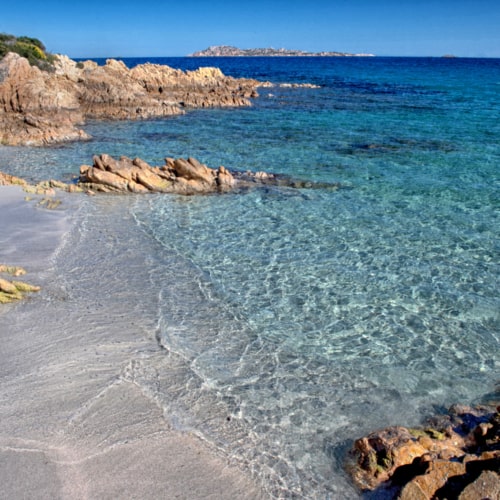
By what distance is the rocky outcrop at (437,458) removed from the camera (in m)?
4.43

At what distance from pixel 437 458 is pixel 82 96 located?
40.2 meters

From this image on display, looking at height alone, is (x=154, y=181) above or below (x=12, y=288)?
above

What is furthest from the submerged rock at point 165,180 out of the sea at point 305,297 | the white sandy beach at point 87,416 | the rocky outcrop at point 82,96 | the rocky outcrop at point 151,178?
the rocky outcrop at point 82,96

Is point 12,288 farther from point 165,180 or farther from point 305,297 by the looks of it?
point 165,180

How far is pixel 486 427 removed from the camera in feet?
18.4

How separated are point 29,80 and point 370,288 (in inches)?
1111

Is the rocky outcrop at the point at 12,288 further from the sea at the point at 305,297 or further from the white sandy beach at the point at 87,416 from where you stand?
the sea at the point at 305,297

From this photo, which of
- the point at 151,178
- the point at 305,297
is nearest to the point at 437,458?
the point at 305,297

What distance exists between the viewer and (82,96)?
39281mm

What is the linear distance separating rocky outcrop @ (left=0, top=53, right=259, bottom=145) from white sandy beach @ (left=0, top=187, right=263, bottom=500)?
19.7 metres

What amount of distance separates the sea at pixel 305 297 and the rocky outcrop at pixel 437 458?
0.96 feet

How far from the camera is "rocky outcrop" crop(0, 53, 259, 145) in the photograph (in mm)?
26969

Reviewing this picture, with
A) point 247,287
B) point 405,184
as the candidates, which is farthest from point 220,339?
point 405,184

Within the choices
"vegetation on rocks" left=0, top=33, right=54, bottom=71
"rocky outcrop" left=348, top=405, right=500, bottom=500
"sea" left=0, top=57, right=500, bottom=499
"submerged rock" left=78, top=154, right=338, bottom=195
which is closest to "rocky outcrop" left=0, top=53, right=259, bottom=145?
"vegetation on rocks" left=0, top=33, right=54, bottom=71
